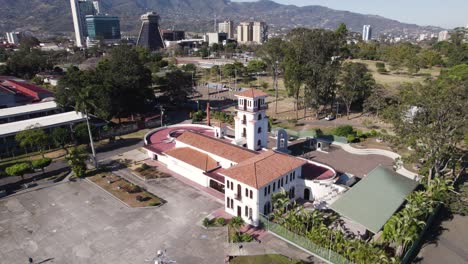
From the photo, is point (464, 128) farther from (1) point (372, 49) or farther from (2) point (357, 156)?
(1) point (372, 49)

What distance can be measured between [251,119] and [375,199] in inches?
868

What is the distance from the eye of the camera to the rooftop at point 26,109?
2921 inches

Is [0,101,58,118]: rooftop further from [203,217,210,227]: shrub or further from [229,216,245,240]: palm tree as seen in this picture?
[229,216,245,240]: palm tree

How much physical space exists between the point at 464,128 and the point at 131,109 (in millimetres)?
66771

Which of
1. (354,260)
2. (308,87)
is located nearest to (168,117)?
(308,87)

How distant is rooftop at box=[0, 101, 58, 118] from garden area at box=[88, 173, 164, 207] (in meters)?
35.6

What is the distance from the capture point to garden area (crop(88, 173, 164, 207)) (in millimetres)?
45606

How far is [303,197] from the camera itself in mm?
45812

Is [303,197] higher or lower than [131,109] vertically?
lower

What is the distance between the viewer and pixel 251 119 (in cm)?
5219

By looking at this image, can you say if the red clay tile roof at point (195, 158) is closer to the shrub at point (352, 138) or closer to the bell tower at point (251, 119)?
the bell tower at point (251, 119)

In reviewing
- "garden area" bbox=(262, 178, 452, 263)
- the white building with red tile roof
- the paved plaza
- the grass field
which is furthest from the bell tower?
the grass field

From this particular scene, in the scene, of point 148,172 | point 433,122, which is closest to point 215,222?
point 148,172

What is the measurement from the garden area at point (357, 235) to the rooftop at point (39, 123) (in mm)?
50281
